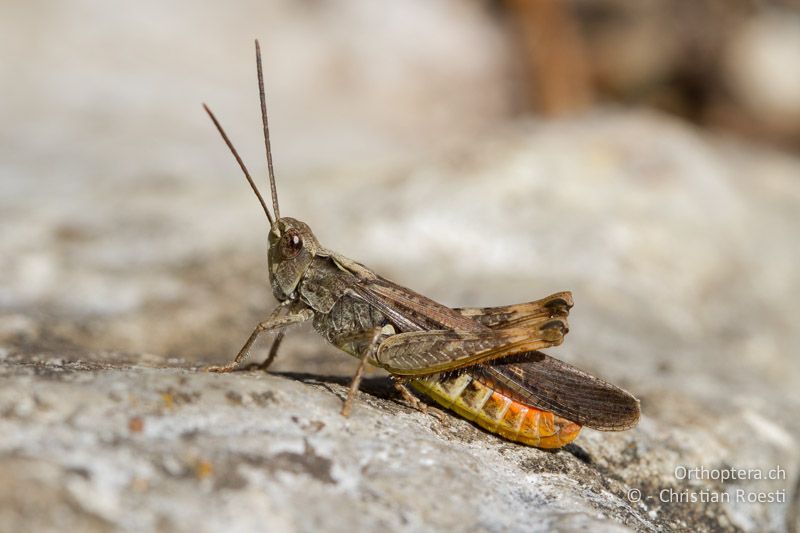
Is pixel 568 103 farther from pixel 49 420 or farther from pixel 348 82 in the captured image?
pixel 49 420

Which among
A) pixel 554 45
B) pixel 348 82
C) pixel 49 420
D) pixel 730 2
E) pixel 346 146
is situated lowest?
pixel 49 420

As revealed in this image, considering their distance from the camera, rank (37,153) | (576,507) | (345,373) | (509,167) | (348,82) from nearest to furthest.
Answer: (576,507) → (345,373) → (509,167) → (37,153) → (348,82)

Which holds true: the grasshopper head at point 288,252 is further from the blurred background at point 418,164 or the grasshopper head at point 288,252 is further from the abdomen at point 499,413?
the blurred background at point 418,164

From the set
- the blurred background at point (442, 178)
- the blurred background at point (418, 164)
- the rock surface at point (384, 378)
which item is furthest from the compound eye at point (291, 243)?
the blurred background at point (418, 164)

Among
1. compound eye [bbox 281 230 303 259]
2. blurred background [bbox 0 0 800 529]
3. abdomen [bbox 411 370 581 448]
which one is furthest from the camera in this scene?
blurred background [bbox 0 0 800 529]

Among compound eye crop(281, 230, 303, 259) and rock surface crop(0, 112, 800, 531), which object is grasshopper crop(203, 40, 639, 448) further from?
rock surface crop(0, 112, 800, 531)

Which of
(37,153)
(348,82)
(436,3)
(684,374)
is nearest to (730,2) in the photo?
(436,3)

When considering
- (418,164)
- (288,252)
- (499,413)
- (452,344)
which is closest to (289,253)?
(288,252)

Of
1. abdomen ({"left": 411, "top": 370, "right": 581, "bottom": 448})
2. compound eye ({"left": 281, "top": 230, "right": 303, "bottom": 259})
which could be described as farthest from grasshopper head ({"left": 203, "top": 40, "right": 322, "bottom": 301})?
abdomen ({"left": 411, "top": 370, "right": 581, "bottom": 448})
